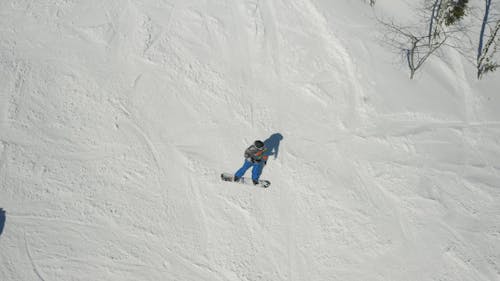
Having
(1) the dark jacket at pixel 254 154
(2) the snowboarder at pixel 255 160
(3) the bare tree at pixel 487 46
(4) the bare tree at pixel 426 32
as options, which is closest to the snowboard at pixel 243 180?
(2) the snowboarder at pixel 255 160

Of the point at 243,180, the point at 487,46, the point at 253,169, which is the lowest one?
the point at 243,180

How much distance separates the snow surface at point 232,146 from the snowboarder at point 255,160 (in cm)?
32

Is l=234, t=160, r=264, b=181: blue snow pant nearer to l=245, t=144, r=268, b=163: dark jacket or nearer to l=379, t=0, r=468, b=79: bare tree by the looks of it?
l=245, t=144, r=268, b=163: dark jacket

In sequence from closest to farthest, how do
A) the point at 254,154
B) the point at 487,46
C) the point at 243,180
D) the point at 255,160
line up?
the point at 254,154, the point at 255,160, the point at 243,180, the point at 487,46

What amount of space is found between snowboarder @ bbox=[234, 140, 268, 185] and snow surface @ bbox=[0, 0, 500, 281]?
32cm

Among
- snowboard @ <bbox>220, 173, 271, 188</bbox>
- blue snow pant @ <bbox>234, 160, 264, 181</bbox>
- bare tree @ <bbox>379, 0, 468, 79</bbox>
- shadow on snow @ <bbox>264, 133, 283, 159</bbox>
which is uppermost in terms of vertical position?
bare tree @ <bbox>379, 0, 468, 79</bbox>

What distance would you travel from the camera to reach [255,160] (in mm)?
8484

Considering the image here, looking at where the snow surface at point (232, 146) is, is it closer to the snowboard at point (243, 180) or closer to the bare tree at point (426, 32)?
the snowboard at point (243, 180)

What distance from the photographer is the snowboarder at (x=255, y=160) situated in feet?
27.3

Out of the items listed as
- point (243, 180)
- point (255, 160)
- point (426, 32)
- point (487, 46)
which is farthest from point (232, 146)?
point (487, 46)

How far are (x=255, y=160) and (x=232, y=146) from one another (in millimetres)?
1156

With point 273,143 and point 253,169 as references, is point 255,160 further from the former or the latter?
point 273,143

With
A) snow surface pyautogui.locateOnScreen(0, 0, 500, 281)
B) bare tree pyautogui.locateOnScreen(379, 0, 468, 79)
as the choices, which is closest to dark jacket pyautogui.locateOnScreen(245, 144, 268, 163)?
snow surface pyautogui.locateOnScreen(0, 0, 500, 281)

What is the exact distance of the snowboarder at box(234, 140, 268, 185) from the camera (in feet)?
27.3
